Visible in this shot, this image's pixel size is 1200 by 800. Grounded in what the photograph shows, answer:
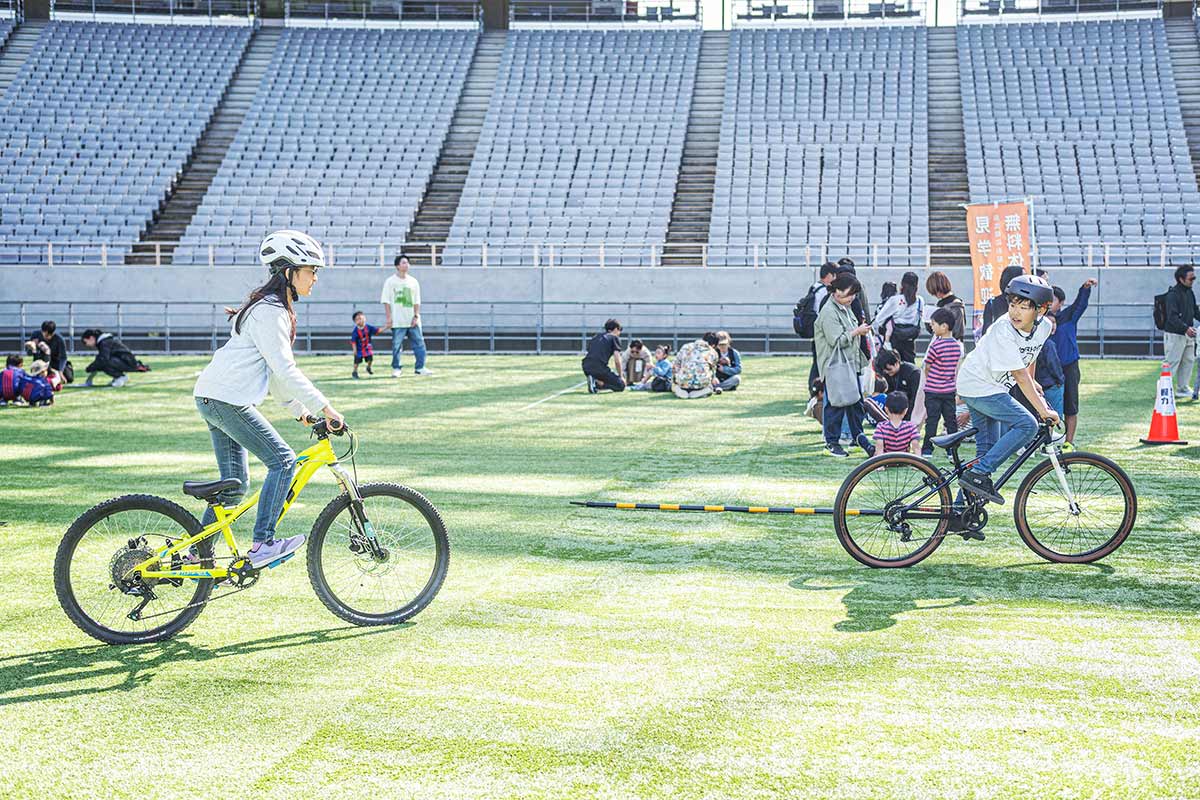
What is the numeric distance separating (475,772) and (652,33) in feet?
127

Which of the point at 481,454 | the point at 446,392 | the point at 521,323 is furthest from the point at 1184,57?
the point at 481,454

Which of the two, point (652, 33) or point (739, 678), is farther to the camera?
point (652, 33)

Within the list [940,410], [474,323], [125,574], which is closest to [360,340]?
[474,323]

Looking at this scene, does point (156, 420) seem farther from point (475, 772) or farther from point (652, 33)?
point (652, 33)

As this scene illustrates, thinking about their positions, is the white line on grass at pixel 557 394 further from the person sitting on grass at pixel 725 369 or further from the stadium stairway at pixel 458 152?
the stadium stairway at pixel 458 152

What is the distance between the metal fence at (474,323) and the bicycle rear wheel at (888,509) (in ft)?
63.3

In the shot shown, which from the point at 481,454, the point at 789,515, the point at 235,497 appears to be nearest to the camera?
the point at 235,497

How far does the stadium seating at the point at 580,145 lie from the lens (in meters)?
31.5

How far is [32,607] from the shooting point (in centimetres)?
658

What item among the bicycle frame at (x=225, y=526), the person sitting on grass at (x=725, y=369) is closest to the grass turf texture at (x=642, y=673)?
the bicycle frame at (x=225, y=526)

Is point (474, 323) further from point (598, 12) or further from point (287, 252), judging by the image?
point (287, 252)

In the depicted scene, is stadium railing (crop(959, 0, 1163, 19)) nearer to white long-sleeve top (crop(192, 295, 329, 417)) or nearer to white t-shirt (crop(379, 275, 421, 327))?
white t-shirt (crop(379, 275, 421, 327))

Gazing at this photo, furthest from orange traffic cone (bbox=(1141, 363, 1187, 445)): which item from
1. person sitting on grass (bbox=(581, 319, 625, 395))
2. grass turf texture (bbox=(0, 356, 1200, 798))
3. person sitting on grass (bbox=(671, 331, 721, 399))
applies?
person sitting on grass (bbox=(581, 319, 625, 395))

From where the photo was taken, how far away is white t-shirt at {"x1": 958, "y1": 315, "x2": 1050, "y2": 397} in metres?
7.68
